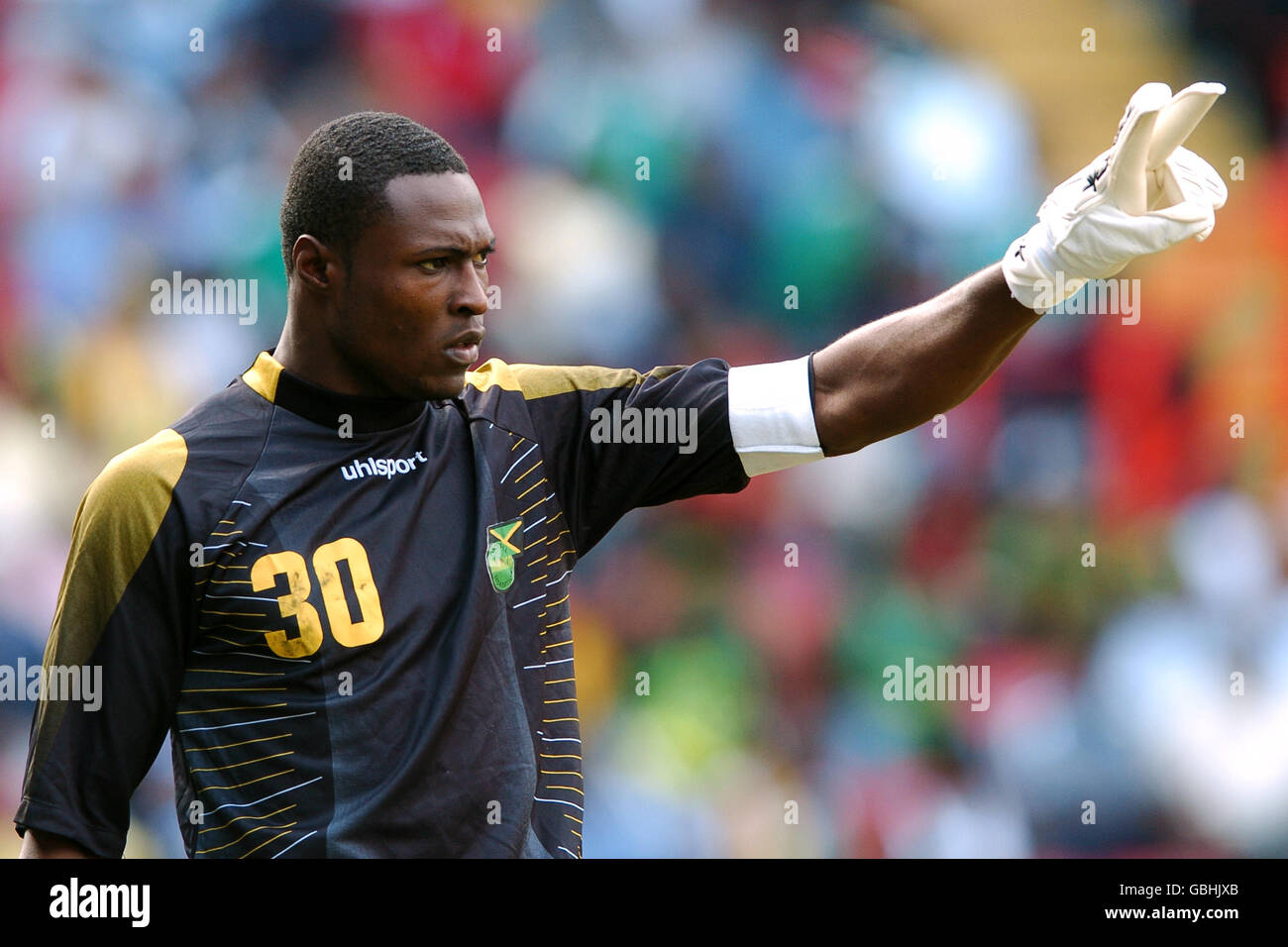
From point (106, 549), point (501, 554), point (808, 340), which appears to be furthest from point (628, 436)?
point (808, 340)

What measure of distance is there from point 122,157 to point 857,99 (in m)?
2.16

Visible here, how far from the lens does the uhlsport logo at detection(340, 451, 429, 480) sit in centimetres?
191

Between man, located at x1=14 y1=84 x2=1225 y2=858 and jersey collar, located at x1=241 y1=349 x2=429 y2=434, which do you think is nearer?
man, located at x1=14 y1=84 x2=1225 y2=858

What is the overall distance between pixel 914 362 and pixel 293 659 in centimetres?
90

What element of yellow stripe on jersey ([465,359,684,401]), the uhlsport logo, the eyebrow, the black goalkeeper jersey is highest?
the eyebrow

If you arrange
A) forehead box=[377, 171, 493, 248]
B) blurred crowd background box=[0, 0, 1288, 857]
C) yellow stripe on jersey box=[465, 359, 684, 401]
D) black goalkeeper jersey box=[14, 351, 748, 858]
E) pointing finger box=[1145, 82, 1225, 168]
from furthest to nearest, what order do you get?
blurred crowd background box=[0, 0, 1288, 857] → yellow stripe on jersey box=[465, 359, 684, 401] → forehead box=[377, 171, 493, 248] → black goalkeeper jersey box=[14, 351, 748, 858] → pointing finger box=[1145, 82, 1225, 168]

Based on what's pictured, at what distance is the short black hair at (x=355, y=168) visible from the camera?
75.6 inches

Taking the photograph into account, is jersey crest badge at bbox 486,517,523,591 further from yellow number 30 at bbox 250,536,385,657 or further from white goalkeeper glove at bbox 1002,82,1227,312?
white goalkeeper glove at bbox 1002,82,1227,312

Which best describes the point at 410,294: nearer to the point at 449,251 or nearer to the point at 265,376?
the point at 449,251

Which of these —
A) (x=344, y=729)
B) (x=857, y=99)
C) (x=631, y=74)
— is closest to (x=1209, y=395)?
(x=857, y=99)

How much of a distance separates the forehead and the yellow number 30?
1.47 feet

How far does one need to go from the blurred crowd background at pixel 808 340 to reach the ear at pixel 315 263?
2.08 metres

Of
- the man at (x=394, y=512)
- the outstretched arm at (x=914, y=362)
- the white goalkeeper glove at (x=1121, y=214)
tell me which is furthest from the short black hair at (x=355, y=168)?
the white goalkeeper glove at (x=1121, y=214)

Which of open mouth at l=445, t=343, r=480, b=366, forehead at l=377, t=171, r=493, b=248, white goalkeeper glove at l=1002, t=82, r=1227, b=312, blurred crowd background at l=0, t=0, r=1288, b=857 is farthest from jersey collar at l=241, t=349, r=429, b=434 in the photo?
blurred crowd background at l=0, t=0, r=1288, b=857
